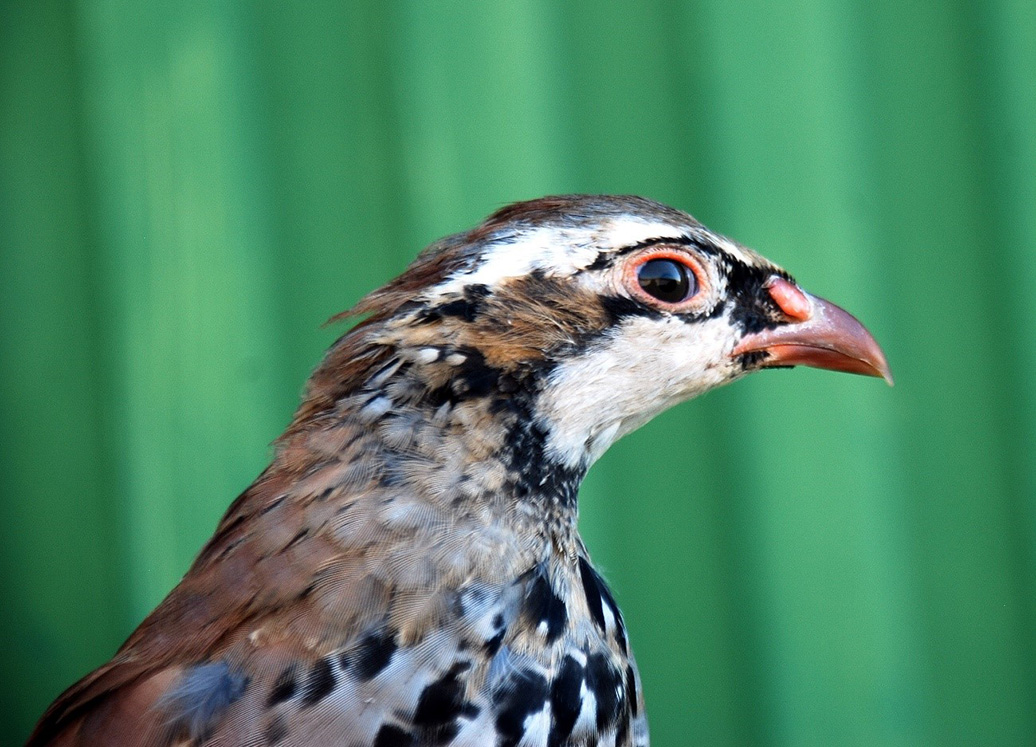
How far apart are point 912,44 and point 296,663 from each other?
2298mm

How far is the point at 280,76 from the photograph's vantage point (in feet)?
9.11

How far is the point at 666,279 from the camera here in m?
1.64

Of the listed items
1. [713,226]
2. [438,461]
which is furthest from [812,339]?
[713,226]

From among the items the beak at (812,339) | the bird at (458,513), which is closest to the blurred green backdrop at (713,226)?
the beak at (812,339)

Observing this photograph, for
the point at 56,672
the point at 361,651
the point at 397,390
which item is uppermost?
the point at 397,390

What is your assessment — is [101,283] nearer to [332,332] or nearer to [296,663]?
[332,332]

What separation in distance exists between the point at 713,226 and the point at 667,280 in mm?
1081

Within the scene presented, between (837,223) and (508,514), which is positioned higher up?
(837,223)

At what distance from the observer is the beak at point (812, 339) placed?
1753 millimetres

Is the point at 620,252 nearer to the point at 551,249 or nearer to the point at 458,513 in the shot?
the point at 551,249

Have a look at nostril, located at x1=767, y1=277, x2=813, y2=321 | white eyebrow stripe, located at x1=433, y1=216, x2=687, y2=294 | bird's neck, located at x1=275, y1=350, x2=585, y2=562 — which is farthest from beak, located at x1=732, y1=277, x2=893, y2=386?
bird's neck, located at x1=275, y1=350, x2=585, y2=562

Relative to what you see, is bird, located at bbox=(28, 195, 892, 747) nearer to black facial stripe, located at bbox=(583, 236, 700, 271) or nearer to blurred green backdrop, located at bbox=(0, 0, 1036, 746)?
black facial stripe, located at bbox=(583, 236, 700, 271)

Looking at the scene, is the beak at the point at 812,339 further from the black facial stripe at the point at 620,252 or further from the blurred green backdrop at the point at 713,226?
the blurred green backdrop at the point at 713,226

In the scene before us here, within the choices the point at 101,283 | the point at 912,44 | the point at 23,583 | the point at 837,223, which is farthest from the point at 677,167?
the point at 23,583
